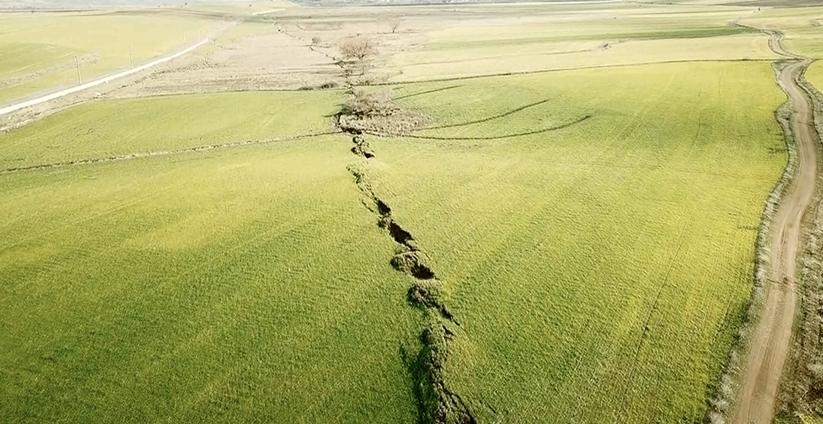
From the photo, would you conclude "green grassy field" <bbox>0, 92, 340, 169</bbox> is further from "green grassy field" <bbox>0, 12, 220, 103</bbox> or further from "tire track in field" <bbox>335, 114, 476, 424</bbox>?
"tire track in field" <bbox>335, 114, 476, 424</bbox>

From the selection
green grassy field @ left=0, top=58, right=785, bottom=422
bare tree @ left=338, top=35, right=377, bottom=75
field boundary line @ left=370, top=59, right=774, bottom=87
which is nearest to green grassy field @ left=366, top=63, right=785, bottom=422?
green grassy field @ left=0, top=58, right=785, bottom=422

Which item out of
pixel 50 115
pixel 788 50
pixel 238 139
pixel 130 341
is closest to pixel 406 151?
pixel 238 139

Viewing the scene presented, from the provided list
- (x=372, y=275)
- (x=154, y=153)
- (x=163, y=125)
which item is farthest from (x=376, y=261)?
(x=163, y=125)

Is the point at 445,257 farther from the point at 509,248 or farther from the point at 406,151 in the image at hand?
the point at 406,151

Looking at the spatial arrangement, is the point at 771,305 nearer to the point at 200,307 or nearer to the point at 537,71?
the point at 200,307

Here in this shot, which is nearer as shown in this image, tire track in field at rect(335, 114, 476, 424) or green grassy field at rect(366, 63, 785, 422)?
tire track in field at rect(335, 114, 476, 424)

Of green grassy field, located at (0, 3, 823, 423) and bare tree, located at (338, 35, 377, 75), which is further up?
bare tree, located at (338, 35, 377, 75)

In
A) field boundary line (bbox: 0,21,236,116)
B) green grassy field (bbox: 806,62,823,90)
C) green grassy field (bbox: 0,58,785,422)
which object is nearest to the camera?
green grassy field (bbox: 0,58,785,422)
